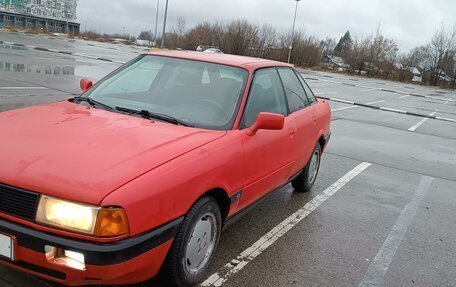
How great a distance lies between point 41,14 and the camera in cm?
10225

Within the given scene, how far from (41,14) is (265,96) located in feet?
367

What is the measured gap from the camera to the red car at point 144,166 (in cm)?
224

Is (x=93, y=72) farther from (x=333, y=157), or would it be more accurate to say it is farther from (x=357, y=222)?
(x=357, y=222)

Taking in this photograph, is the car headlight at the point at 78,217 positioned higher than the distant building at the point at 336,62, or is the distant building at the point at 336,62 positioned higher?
the distant building at the point at 336,62

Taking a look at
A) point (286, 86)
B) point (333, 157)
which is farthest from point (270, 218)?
point (333, 157)

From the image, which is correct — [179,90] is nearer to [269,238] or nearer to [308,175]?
[269,238]

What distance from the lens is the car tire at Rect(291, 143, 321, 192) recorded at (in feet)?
17.2

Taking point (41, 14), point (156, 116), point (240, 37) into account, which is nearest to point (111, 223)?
point (156, 116)

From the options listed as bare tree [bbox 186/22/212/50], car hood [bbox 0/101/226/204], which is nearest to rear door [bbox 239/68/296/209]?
car hood [bbox 0/101/226/204]

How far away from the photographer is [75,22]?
357 ft

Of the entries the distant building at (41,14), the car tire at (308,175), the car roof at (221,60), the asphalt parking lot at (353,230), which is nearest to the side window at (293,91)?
the car roof at (221,60)

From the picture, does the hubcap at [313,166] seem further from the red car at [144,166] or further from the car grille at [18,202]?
the car grille at [18,202]

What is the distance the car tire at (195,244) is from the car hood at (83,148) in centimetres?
42

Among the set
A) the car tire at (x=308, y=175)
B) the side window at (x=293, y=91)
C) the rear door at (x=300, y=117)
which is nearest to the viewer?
the rear door at (x=300, y=117)
